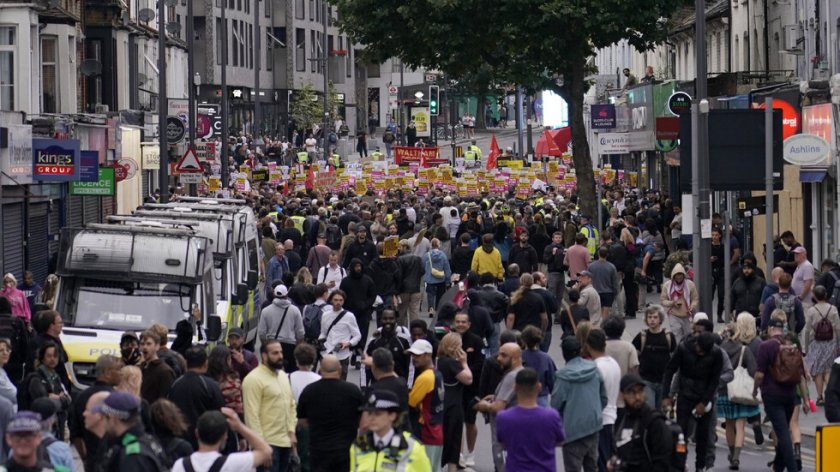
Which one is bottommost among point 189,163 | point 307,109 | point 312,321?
point 312,321

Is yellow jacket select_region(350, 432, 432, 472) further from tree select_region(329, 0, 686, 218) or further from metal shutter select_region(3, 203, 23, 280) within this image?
tree select_region(329, 0, 686, 218)

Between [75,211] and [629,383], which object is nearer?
[629,383]

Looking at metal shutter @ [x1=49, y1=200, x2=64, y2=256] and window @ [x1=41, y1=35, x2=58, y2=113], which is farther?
window @ [x1=41, y1=35, x2=58, y2=113]

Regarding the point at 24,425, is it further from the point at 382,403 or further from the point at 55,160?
the point at 55,160

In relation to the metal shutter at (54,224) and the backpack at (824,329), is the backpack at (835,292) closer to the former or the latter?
the backpack at (824,329)

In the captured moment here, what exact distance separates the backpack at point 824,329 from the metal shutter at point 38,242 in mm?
18752

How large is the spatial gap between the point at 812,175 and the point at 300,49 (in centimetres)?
7044

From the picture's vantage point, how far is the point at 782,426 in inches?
619

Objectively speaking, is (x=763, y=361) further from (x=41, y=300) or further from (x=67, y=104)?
(x=67, y=104)

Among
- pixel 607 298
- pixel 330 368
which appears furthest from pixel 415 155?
pixel 330 368

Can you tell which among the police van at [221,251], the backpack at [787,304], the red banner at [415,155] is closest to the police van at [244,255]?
the police van at [221,251]

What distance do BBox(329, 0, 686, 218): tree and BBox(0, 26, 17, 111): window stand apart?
862cm

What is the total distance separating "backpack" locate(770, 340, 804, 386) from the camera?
15.9m

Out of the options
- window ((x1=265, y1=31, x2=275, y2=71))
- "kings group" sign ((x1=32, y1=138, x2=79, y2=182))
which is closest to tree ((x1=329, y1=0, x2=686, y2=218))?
A: "kings group" sign ((x1=32, y1=138, x2=79, y2=182))
